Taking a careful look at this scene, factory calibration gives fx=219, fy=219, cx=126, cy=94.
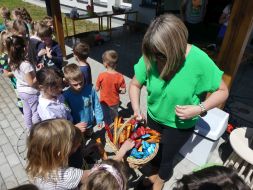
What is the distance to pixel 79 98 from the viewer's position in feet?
8.87

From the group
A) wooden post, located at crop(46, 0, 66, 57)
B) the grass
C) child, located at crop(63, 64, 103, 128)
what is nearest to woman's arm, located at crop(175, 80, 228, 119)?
child, located at crop(63, 64, 103, 128)

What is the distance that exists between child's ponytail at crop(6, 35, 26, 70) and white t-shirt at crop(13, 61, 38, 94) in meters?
0.06

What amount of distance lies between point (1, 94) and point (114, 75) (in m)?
3.20

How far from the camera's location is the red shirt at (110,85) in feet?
10.4

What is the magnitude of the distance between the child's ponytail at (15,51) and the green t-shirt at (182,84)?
1756 mm

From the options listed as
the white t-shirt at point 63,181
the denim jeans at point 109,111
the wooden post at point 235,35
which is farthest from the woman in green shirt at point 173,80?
the wooden post at point 235,35

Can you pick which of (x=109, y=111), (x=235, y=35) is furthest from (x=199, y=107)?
(x=109, y=111)

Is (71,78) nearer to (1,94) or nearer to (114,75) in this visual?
(114,75)

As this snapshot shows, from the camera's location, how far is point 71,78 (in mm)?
2551

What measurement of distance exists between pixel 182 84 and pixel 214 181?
31.3 inches

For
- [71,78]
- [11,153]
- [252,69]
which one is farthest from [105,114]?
[252,69]

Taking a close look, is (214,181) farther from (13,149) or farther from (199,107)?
(13,149)

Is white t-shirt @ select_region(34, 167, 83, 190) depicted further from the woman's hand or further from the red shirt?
the red shirt

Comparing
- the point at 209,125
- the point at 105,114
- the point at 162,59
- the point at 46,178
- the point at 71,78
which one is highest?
the point at 162,59
